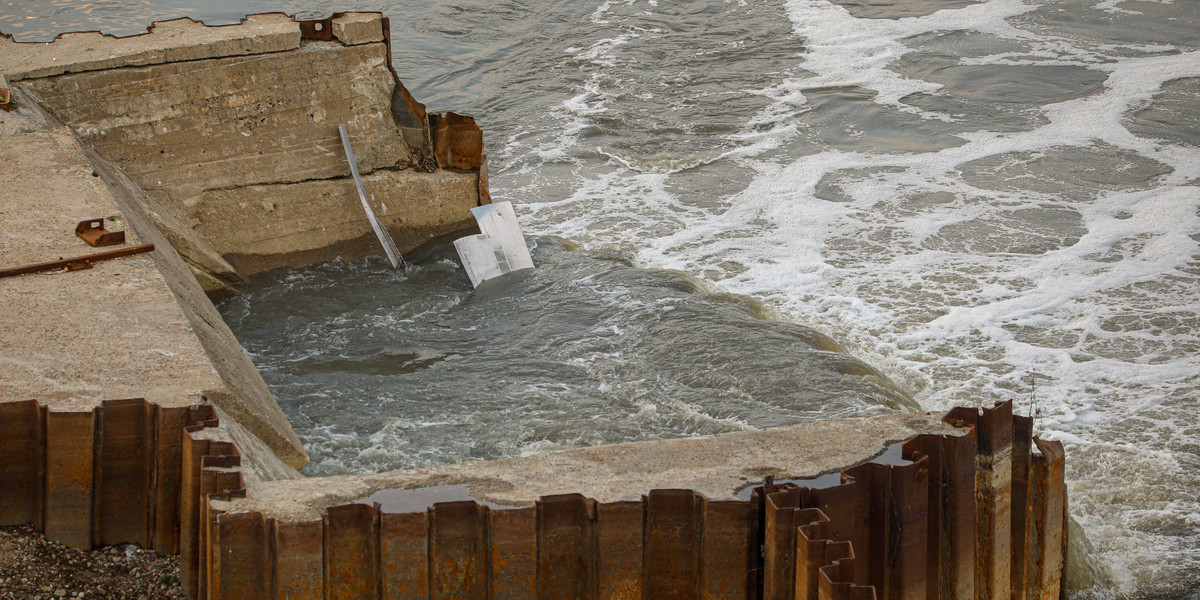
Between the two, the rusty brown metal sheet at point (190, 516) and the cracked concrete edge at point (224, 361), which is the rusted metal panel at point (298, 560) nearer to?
the rusty brown metal sheet at point (190, 516)

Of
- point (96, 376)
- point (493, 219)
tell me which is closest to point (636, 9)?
point (493, 219)

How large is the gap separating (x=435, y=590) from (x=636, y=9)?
15466mm

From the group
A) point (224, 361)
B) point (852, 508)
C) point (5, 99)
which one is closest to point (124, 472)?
point (224, 361)

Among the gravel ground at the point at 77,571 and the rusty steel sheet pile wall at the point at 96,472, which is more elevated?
the rusty steel sheet pile wall at the point at 96,472

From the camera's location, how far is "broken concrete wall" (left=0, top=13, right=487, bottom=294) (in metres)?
7.74

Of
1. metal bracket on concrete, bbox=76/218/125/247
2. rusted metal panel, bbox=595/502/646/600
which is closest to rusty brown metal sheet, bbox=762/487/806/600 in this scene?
rusted metal panel, bbox=595/502/646/600

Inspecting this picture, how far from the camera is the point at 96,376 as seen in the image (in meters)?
4.37

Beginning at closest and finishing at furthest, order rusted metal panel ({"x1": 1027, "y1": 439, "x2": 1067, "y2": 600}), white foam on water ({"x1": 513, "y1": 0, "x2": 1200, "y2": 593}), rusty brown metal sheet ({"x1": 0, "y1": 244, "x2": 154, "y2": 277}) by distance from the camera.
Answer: rusted metal panel ({"x1": 1027, "y1": 439, "x2": 1067, "y2": 600})
rusty brown metal sheet ({"x1": 0, "y1": 244, "x2": 154, "y2": 277})
white foam on water ({"x1": 513, "y1": 0, "x2": 1200, "y2": 593})

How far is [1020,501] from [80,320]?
392 cm

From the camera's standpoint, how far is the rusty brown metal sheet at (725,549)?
3.46 m

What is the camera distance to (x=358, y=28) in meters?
8.36

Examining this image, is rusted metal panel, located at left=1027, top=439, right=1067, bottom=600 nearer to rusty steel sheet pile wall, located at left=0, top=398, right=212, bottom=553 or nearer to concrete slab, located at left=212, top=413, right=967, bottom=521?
concrete slab, located at left=212, top=413, right=967, bottom=521

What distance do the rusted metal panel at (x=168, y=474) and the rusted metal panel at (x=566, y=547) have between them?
1.35 metres

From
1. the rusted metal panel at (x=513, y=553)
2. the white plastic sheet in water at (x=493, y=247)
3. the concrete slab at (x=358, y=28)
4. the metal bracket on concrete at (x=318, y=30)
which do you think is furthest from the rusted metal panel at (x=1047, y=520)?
the metal bracket on concrete at (x=318, y=30)
